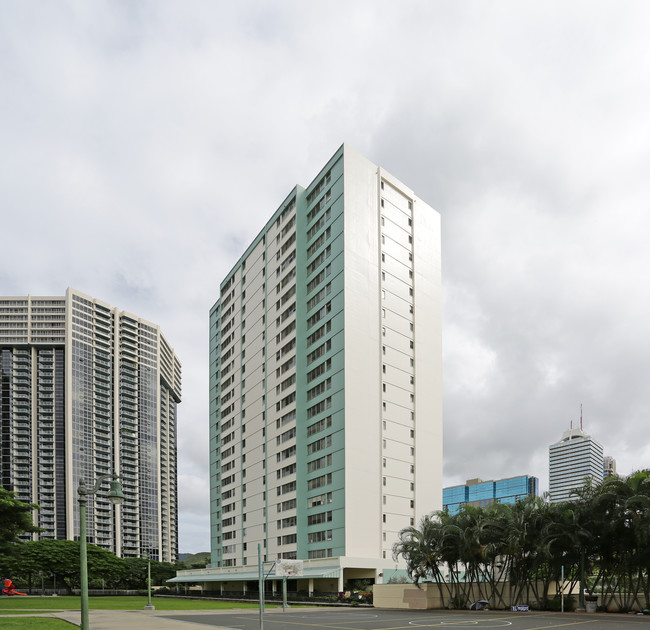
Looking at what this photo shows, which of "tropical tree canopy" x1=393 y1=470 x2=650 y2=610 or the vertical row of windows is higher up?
the vertical row of windows

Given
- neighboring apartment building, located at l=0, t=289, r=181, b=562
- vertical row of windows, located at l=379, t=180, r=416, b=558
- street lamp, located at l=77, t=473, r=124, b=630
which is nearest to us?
street lamp, located at l=77, t=473, r=124, b=630

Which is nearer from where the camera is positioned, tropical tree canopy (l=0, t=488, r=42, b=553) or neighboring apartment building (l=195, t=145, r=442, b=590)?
tropical tree canopy (l=0, t=488, r=42, b=553)

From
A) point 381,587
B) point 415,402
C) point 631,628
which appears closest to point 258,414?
point 415,402

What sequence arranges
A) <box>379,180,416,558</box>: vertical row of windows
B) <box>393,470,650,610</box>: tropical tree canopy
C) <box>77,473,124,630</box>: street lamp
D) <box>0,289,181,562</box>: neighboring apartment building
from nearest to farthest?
1. <box>77,473,124,630</box>: street lamp
2. <box>393,470,650,610</box>: tropical tree canopy
3. <box>379,180,416,558</box>: vertical row of windows
4. <box>0,289,181,562</box>: neighboring apartment building

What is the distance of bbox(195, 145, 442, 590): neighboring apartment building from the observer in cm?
7744

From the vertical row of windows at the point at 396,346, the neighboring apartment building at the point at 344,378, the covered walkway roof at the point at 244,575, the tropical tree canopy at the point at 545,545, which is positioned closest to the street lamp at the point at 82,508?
the covered walkway roof at the point at 244,575

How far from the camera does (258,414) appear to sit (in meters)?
104

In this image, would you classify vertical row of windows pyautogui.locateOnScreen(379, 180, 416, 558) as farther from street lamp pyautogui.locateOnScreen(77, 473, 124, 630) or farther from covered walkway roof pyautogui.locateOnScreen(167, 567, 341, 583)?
street lamp pyautogui.locateOnScreen(77, 473, 124, 630)

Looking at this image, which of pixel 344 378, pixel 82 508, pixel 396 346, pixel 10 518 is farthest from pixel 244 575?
pixel 82 508

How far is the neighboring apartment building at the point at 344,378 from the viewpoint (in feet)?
254

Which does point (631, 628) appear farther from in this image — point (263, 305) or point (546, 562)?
point (263, 305)

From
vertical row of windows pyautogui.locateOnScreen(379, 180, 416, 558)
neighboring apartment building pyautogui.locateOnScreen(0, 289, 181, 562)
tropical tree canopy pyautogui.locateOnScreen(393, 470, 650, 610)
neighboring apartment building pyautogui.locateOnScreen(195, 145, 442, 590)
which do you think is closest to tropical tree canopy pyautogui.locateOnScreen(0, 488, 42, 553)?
tropical tree canopy pyautogui.locateOnScreen(393, 470, 650, 610)

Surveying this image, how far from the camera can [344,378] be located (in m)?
77.7

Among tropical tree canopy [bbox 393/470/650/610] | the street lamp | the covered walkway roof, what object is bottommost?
the covered walkway roof
